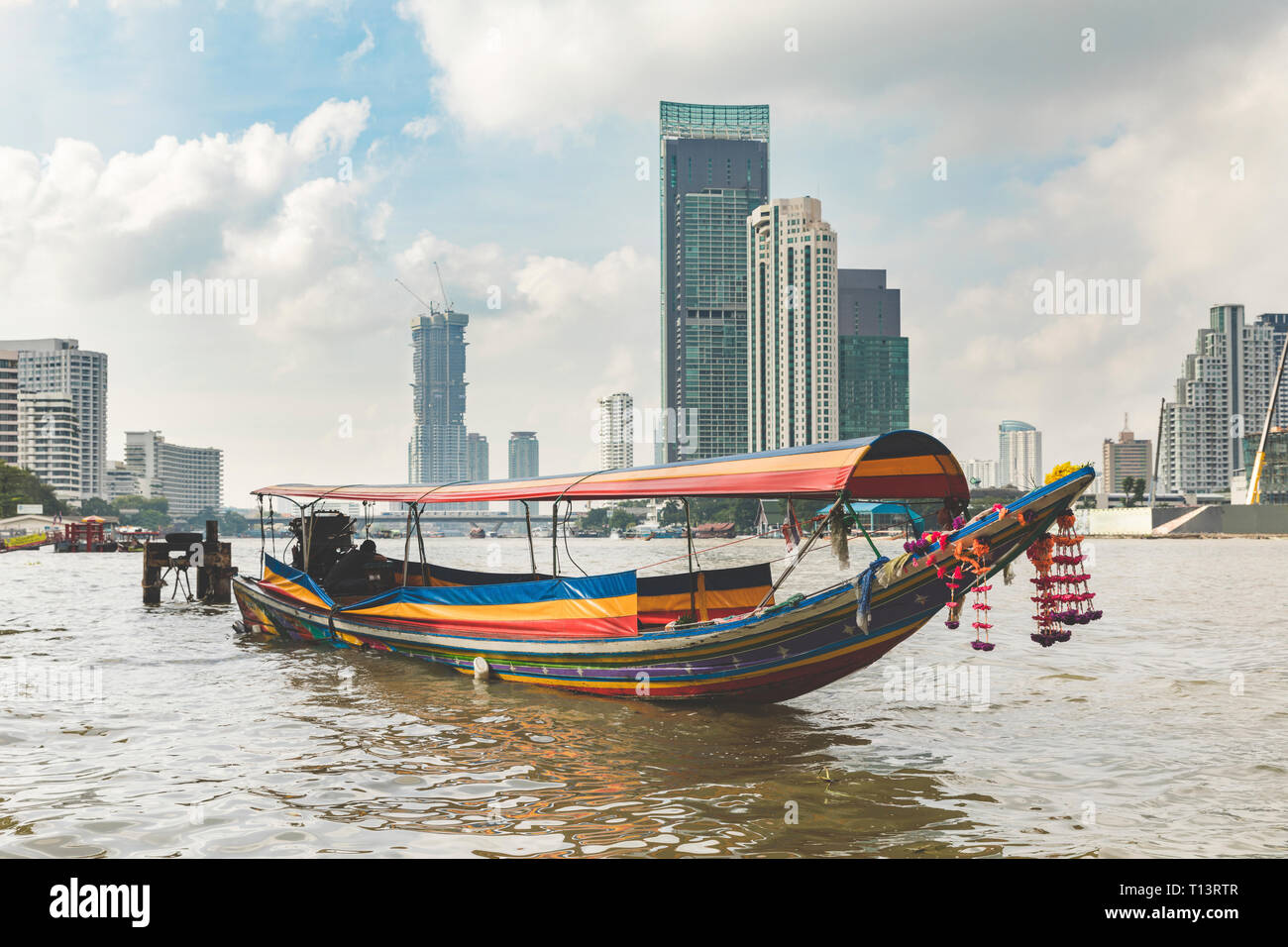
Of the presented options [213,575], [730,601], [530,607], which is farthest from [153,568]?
[730,601]

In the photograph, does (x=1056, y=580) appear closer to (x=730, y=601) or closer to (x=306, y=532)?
(x=730, y=601)

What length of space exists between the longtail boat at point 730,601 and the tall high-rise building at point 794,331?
448ft

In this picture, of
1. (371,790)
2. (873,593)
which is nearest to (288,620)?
(371,790)

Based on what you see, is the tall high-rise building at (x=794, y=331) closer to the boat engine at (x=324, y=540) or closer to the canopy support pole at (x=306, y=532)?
the boat engine at (x=324, y=540)

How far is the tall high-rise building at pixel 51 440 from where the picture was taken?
157000 mm

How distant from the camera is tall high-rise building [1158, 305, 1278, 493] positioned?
7520 inches

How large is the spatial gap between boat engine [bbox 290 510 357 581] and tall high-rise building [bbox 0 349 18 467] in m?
135

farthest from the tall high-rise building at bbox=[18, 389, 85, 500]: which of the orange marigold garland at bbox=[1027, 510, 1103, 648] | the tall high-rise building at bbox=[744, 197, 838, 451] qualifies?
the orange marigold garland at bbox=[1027, 510, 1103, 648]

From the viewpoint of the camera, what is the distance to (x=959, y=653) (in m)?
18.2

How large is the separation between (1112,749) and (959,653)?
8.54 m

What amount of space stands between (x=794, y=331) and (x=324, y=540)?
5570 inches

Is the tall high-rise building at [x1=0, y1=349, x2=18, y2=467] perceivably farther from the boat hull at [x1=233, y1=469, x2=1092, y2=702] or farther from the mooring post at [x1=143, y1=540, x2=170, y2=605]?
the boat hull at [x1=233, y1=469, x2=1092, y2=702]
